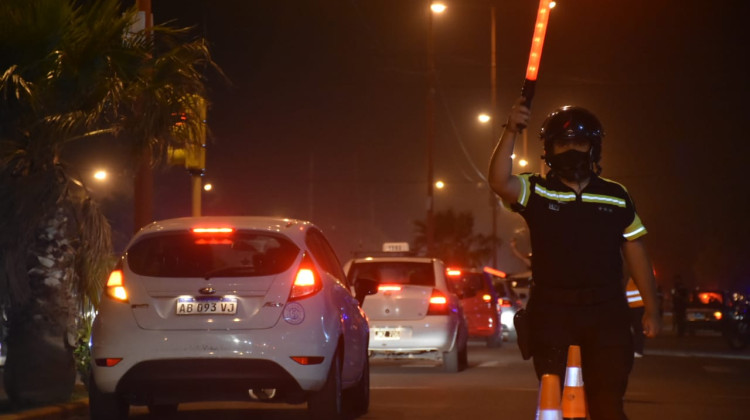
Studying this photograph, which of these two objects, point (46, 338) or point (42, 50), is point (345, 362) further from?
point (42, 50)

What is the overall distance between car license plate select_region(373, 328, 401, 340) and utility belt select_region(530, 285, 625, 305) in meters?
12.4

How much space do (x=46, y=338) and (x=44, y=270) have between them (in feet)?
1.99

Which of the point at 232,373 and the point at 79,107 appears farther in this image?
the point at 79,107

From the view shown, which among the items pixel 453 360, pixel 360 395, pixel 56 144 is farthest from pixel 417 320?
pixel 56 144

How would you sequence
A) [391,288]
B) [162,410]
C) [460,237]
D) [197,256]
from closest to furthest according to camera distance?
[197,256], [162,410], [391,288], [460,237]

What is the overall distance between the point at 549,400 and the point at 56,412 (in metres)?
6.58

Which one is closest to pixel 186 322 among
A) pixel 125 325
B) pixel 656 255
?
pixel 125 325

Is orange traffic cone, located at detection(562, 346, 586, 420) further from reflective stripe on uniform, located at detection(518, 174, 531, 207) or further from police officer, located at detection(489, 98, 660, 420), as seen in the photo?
reflective stripe on uniform, located at detection(518, 174, 531, 207)

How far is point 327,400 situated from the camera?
34.2ft

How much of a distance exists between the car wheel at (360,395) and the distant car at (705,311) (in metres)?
25.8

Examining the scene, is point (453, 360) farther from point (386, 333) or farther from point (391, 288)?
point (391, 288)

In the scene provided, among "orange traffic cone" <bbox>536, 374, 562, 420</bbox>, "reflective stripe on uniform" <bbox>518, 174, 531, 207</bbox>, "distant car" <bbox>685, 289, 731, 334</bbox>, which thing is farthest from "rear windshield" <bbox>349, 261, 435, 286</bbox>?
"distant car" <bbox>685, 289, 731, 334</bbox>

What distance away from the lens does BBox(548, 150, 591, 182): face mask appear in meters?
6.76

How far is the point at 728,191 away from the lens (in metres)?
73.1
